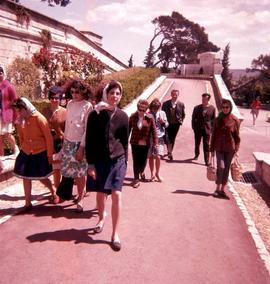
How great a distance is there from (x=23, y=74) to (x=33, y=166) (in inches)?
484

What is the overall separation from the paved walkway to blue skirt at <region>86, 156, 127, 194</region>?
29.1 inches

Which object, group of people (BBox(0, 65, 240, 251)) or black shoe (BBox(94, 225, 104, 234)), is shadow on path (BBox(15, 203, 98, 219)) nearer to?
group of people (BBox(0, 65, 240, 251))

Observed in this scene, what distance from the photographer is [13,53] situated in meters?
17.8

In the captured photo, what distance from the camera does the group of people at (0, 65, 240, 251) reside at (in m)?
4.93

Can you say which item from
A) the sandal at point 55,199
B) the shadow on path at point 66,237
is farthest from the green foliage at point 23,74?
the shadow on path at point 66,237

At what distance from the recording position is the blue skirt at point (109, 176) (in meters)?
4.89

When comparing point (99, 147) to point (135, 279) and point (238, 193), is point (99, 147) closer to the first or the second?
point (135, 279)

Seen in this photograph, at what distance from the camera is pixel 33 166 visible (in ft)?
19.4

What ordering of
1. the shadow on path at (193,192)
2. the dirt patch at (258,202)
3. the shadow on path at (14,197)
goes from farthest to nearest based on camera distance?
1. the shadow on path at (193,192)
2. the shadow on path at (14,197)
3. the dirt patch at (258,202)

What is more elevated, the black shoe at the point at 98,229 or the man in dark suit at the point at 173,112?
the man in dark suit at the point at 173,112

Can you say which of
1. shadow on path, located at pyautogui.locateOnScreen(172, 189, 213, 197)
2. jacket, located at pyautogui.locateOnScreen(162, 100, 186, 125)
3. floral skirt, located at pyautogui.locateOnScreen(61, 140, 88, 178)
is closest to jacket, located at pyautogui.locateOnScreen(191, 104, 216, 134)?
jacket, located at pyautogui.locateOnScreen(162, 100, 186, 125)

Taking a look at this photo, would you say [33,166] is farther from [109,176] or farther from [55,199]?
[109,176]

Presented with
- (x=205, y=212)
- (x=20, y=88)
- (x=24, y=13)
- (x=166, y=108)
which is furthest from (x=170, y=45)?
(x=205, y=212)

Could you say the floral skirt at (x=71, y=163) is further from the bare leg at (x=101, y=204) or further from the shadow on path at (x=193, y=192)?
the shadow on path at (x=193, y=192)
